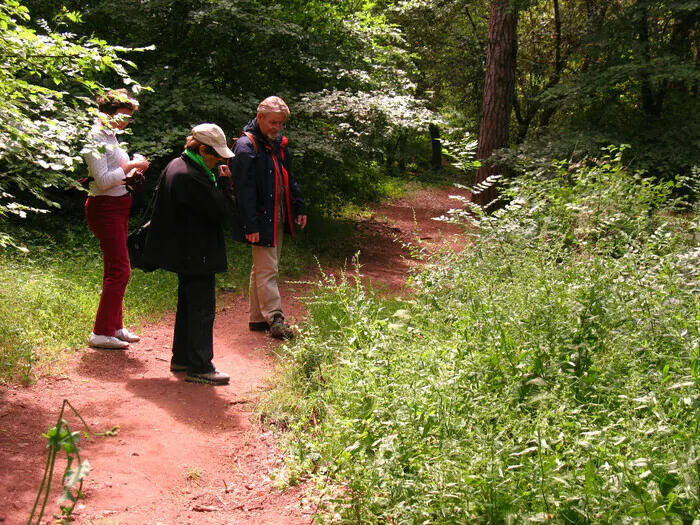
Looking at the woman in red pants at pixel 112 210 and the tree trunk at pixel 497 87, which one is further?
the tree trunk at pixel 497 87

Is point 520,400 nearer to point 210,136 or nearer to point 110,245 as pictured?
point 210,136

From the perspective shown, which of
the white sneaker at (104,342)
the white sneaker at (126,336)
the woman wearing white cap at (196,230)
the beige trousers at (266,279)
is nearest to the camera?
the woman wearing white cap at (196,230)

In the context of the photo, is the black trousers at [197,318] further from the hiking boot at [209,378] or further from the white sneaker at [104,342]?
the white sneaker at [104,342]

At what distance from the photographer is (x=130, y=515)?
351 centimetres

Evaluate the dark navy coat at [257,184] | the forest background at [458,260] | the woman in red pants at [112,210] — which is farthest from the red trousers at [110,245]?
the dark navy coat at [257,184]

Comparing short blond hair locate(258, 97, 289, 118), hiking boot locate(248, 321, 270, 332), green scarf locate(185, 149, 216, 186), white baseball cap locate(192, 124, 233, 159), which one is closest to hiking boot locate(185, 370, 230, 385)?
hiking boot locate(248, 321, 270, 332)

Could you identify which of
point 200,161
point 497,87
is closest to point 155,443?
point 200,161

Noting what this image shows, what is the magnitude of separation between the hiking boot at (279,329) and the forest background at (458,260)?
45 centimetres

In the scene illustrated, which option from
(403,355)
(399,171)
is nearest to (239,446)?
(403,355)

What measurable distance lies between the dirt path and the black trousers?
0.74ft

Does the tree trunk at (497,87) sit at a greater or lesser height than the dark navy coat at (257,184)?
greater

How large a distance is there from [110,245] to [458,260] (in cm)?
306

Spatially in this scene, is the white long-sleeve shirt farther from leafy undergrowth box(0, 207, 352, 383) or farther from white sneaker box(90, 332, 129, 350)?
white sneaker box(90, 332, 129, 350)

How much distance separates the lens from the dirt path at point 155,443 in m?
3.64
